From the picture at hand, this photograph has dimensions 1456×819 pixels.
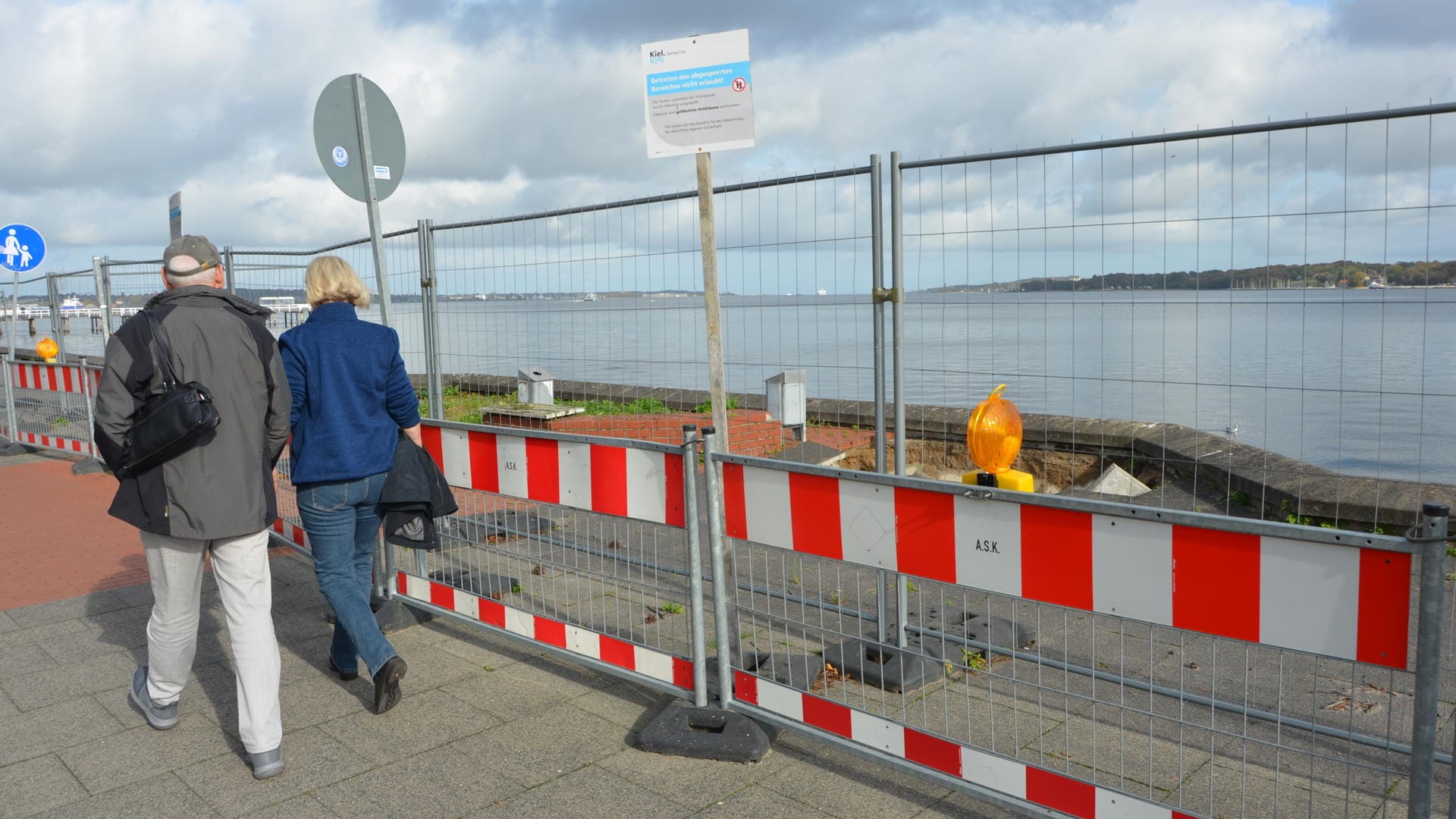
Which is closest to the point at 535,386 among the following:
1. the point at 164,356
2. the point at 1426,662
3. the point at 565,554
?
the point at 565,554

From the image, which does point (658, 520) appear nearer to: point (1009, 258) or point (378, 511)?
point (378, 511)

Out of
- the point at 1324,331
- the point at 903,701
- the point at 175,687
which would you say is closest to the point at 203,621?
the point at 175,687

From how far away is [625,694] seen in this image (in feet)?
15.1

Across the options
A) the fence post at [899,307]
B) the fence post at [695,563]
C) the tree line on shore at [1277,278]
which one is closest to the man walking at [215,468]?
the fence post at [695,563]

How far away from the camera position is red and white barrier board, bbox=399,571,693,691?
14.4ft

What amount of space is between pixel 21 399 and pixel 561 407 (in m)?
7.84

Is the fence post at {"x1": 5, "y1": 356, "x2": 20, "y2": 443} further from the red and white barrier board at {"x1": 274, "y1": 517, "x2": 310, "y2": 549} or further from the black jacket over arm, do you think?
the black jacket over arm

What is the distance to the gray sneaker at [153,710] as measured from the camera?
428cm

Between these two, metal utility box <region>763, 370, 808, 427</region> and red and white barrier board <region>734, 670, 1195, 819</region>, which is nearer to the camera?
red and white barrier board <region>734, 670, 1195, 819</region>

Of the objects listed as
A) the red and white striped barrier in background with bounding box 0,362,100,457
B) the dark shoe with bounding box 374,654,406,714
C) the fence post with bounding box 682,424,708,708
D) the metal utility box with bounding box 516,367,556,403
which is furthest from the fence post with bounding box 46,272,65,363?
the fence post with bounding box 682,424,708,708

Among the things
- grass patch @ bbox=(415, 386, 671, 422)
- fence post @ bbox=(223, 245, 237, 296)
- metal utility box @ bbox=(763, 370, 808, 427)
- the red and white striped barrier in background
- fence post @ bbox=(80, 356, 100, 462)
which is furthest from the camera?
the red and white striped barrier in background

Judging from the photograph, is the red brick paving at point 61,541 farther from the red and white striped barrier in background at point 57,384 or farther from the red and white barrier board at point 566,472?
the red and white barrier board at point 566,472

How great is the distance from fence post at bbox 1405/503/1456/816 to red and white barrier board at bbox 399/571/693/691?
2.53m

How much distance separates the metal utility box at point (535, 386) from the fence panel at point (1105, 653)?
5134 millimetres
